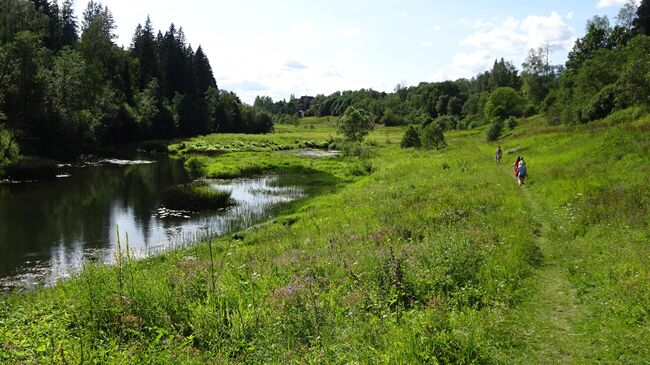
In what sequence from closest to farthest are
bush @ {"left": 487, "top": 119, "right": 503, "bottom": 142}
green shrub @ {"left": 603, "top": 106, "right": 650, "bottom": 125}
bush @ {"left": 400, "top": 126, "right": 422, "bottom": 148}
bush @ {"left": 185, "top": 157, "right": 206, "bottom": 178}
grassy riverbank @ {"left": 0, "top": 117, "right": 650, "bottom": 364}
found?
grassy riverbank @ {"left": 0, "top": 117, "right": 650, "bottom": 364} → green shrub @ {"left": 603, "top": 106, "right": 650, "bottom": 125} → bush @ {"left": 185, "top": 157, "right": 206, "bottom": 178} → bush @ {"left": 487, "top": 119, "right": 503, "bottom": 142} → bush @ {"left": 400, "top": 126, "right": 422, "bottom": 148}

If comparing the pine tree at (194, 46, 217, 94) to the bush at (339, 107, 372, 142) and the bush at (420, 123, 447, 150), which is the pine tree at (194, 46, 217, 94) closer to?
the bush at (339, 107, 372, 142)

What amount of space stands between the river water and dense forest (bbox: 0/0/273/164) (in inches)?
502

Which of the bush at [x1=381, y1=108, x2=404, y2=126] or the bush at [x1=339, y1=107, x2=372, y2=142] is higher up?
the bush at [x1=381, y1=108, x2=404, y2=126]

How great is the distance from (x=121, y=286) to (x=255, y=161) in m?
53.3

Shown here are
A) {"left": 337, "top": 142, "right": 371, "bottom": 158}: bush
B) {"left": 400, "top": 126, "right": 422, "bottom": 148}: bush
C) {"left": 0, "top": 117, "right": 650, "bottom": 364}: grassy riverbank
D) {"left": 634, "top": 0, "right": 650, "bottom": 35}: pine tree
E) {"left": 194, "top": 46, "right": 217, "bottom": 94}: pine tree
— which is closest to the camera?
{"left": 0, "top": 117, "right": 650, "bottom": 364}: grassy riverbank

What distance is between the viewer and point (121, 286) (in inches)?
415

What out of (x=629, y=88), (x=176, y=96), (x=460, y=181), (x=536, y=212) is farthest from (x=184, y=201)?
(x=176, y=96)

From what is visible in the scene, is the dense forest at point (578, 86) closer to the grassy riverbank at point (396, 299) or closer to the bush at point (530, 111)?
the bush at point (530, 111)

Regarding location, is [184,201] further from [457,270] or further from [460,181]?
[457,270]

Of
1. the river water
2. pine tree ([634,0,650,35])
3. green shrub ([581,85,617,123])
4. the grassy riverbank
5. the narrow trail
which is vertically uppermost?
pine tree ([634,0,650,35])

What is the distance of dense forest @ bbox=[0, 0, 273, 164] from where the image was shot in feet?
182

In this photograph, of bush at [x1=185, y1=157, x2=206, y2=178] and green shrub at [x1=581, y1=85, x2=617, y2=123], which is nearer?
green shrub at [x1=581, y1=85, x2=617, y2=123]

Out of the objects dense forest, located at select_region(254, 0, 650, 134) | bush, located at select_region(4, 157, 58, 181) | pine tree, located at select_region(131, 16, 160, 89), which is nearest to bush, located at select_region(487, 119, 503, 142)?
dense forest, located at select_region(254, 0, 650, 134)

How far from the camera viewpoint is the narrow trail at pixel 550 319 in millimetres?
8133
